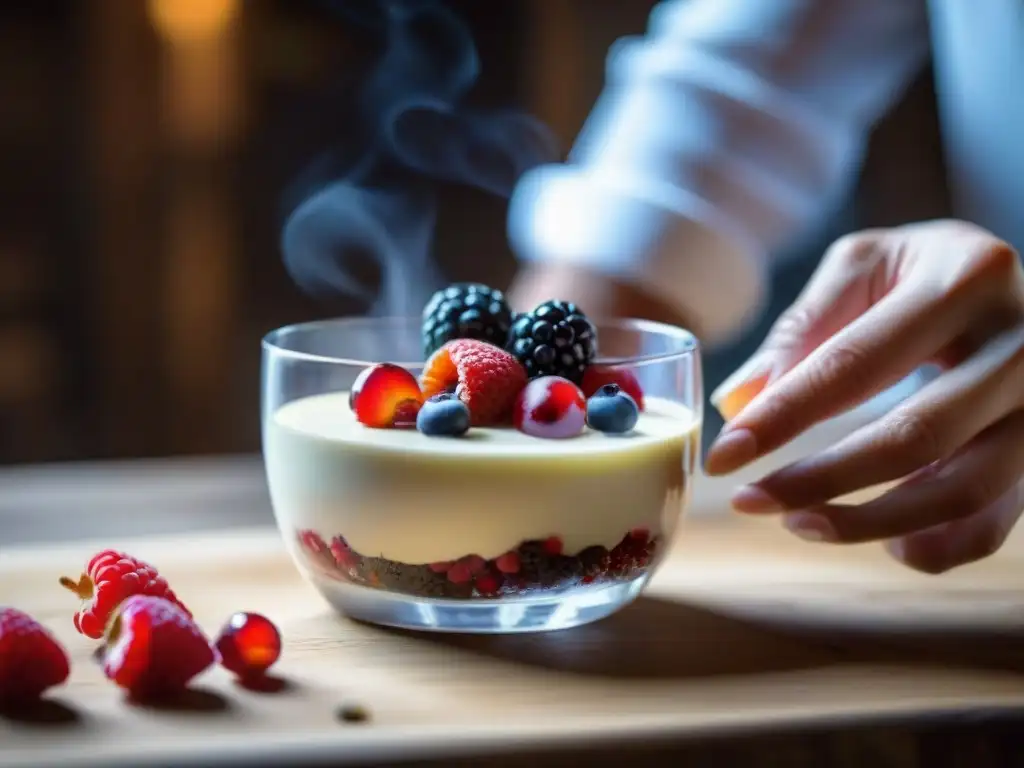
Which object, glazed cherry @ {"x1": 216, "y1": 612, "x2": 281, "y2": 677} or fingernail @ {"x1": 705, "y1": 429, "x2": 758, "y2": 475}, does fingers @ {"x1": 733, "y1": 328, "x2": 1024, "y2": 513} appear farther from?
glazed cherry @ {"x1": 216, "y1": 612, "x2": 281, "y2": 677}

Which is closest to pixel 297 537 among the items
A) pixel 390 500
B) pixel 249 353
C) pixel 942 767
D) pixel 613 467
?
pixel 390 500

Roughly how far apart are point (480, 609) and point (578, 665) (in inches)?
3.4

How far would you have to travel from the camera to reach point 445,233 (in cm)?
295

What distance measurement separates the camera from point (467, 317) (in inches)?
39.8

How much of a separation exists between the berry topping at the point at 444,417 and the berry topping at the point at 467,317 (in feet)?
0.34

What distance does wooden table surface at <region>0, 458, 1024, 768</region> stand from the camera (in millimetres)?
755

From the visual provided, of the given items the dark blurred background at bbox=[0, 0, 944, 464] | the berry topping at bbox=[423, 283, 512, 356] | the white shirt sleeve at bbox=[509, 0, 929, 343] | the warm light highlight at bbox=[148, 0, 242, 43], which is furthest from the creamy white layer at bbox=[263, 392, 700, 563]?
the warm light highlight at bbox=[148, 0, 242, 43]

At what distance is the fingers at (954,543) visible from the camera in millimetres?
1082

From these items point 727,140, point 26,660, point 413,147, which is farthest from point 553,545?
point 413,147

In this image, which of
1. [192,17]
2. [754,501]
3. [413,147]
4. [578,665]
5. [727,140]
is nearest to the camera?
[578,665]

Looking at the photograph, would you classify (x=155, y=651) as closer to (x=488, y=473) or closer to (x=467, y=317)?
(x=488, y=473)

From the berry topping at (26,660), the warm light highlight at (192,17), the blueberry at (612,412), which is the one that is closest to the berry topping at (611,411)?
the blueberry at (612,412)

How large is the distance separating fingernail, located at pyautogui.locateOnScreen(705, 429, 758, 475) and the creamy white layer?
36 millimetres

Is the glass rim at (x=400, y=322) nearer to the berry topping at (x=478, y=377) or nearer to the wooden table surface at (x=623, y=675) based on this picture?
the berry topping at (x=478, y=377)
